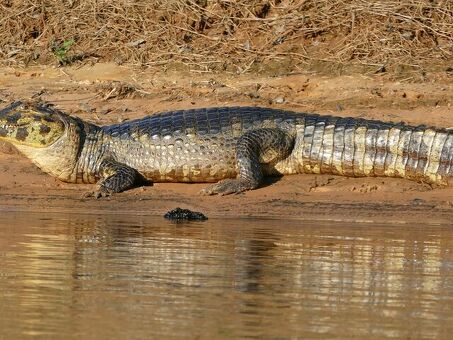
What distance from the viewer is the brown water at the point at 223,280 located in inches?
208

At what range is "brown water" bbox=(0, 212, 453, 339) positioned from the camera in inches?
208

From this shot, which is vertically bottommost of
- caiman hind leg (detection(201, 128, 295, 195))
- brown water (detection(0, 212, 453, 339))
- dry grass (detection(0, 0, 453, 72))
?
brown water (detection(0, 212, 453, 339))

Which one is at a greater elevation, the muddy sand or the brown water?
the muddy sand

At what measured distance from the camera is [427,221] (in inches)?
386

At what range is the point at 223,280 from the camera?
21.3 feet

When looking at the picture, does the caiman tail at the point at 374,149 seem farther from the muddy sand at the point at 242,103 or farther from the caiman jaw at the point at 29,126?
the caiman jaw at the point at 29,126

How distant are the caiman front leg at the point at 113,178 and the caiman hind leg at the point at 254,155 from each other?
79 centimetres

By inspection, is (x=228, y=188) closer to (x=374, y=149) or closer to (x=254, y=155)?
(x=254, y=155)

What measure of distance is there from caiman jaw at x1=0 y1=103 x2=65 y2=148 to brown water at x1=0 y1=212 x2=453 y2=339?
109 inches

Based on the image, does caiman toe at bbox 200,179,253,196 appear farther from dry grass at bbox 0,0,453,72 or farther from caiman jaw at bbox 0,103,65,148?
dry grass at bbox 0,0,453,72

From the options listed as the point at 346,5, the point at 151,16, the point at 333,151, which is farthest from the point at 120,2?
the point at 333,151

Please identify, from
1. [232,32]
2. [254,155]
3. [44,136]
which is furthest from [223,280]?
[232,32]

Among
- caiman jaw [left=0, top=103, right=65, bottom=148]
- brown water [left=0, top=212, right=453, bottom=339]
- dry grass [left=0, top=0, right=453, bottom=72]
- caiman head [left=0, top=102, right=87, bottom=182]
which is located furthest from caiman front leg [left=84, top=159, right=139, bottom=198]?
dry grass [left=0, top=0, right=453, bottom=72]

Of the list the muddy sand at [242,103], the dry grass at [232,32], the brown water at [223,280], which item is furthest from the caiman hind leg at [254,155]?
the dry grass at [232,32]
